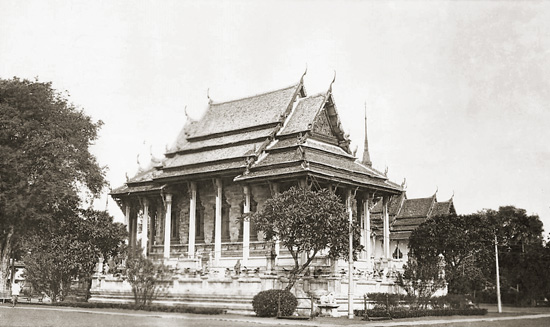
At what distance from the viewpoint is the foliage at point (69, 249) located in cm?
3775

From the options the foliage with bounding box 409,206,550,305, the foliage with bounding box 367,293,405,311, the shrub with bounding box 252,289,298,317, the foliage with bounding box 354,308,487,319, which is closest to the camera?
the shrub with bounding box 252,289,298,317

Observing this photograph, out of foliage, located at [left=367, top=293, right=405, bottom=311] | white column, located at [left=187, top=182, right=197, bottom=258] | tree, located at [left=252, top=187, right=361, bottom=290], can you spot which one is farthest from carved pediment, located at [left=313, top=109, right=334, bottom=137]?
foliage, located at [left=367, top=293, right=405, bottom=311]

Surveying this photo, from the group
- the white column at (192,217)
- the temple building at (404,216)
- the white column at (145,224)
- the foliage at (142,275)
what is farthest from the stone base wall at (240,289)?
the temple building at (404,216)

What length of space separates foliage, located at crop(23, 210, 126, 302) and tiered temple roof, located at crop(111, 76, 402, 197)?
5.06 meters

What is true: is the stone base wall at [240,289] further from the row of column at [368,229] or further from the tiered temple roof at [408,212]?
the tiered temple roof at [408,212]

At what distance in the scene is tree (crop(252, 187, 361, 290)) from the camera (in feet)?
101

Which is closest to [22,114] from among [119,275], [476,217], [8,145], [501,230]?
[8,145]

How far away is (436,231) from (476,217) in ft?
10.2

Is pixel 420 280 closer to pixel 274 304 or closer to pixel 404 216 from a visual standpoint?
pixel 274 304

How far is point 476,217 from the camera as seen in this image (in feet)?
142

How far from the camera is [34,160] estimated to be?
124 ft

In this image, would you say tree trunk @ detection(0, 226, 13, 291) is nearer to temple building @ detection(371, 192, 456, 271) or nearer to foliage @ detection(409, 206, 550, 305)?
foliage @ detection(409, 206, 550, 305)

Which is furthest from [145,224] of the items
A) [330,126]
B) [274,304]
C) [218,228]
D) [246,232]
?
[274,304]

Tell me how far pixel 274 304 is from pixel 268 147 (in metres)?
14.9
